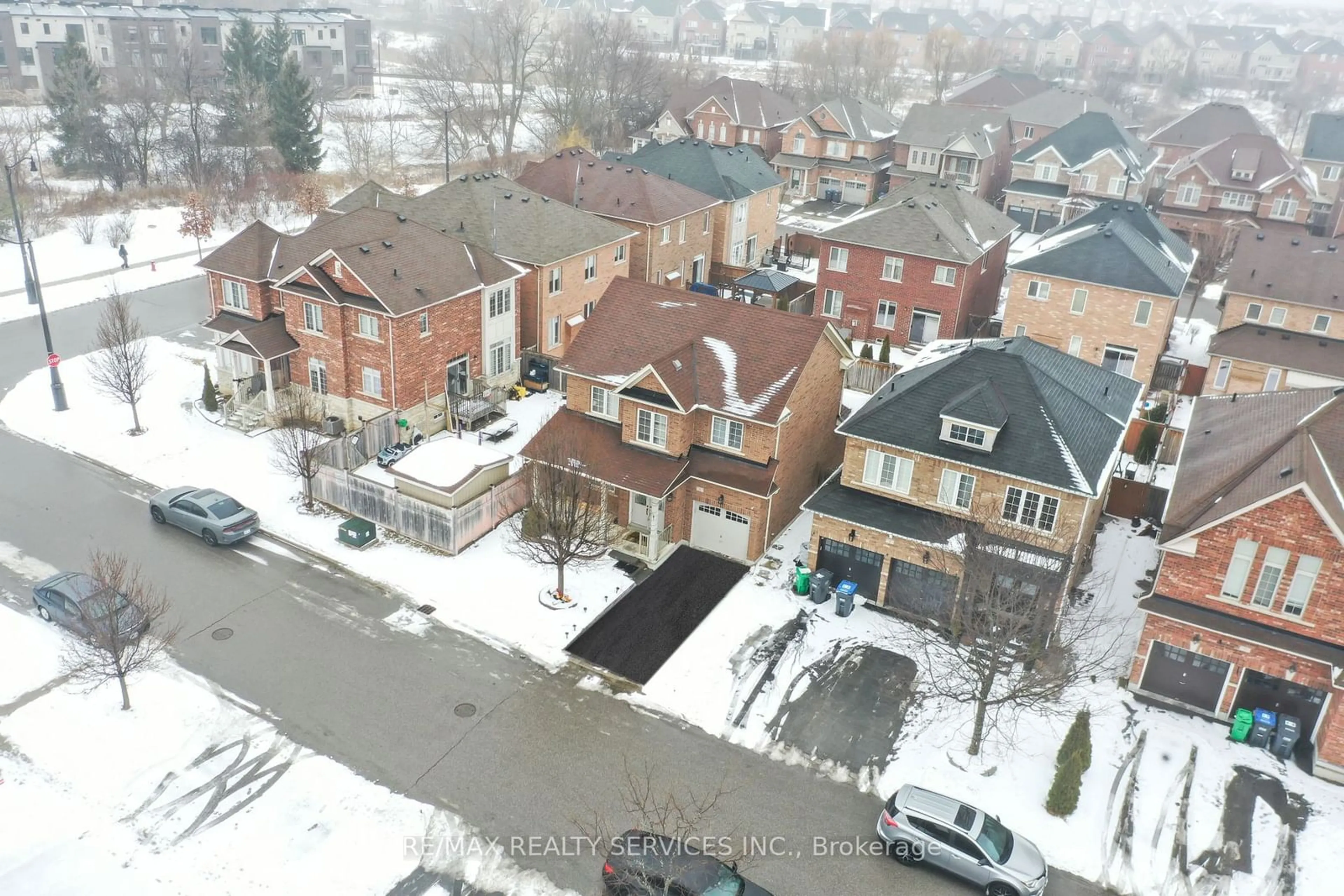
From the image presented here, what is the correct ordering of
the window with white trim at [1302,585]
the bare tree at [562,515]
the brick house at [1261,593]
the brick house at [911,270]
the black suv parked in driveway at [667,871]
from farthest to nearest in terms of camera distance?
1. the brick house at [911,270]
2. the bare tree at [562,515]
3. the window with white trim at [1302,585]
4. the brick house at [1261,593]
5. the black suv parked in driveway at [667,871]

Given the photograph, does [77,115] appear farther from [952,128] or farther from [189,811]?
[189,811]

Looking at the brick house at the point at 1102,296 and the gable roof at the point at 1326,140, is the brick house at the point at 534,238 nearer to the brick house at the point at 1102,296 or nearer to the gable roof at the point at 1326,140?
the brick house at the point at 1102,296

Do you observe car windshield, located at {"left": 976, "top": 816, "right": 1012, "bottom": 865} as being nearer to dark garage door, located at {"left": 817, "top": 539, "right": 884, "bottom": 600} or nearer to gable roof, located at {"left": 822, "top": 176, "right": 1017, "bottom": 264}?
dark garage door, located at {"left": 817, "top": 539, "right": 884, "bottom": 600}

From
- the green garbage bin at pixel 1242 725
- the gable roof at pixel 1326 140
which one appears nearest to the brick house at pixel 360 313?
the green garbage bin at pixel 1242 725

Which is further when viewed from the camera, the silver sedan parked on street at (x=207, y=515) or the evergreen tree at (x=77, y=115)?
the evergreen tree at (x=77, y=115)

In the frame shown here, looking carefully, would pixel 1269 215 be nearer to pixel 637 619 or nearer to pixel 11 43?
pixel 637 619

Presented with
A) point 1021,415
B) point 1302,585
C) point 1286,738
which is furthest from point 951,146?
point 1286,738
